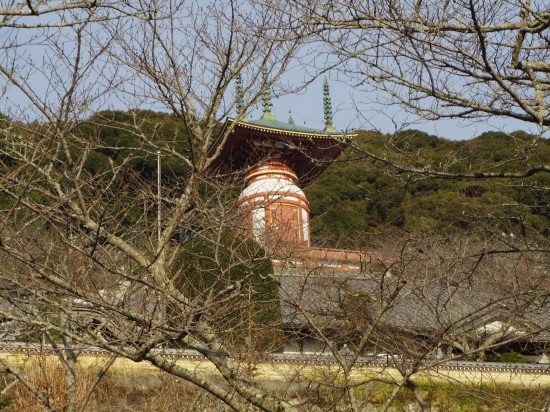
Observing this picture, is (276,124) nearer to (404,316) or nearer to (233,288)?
(404,316)

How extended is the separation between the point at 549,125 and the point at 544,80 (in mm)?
288

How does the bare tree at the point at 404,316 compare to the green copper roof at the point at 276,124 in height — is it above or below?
below

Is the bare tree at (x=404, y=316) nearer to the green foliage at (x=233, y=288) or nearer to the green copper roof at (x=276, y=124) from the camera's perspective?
the green foliage at (x=233, y=288)

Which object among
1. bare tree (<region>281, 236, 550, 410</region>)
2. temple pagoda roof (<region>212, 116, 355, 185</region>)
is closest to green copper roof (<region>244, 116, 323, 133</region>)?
temple pagoda roof (<region>212, 116, 355, 185</region>)

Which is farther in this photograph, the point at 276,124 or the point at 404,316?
the point at 276,124

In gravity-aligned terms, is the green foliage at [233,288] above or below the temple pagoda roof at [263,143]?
below

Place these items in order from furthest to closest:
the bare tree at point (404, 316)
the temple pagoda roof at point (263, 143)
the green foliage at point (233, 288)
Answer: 1. the temple pagoda roof at point (263, 143)
2. the bare tree at point (404, 316)
3. the green foliage at point (233, 288)

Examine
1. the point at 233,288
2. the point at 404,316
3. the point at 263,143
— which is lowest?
the point at 404,316

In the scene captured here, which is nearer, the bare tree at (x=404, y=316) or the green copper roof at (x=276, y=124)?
the bare tree at (x=404, y=316)

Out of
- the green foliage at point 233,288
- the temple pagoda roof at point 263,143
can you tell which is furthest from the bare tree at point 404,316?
the temple pagoda roof at point 263,143

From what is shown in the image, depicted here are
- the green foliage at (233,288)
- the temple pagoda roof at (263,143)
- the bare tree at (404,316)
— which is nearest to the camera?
the green foliage at (233,288)

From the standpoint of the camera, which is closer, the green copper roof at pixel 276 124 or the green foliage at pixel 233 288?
the green foliage at pixel 233 288

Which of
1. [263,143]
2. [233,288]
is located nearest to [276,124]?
[263,143]

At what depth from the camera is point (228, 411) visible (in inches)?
273
